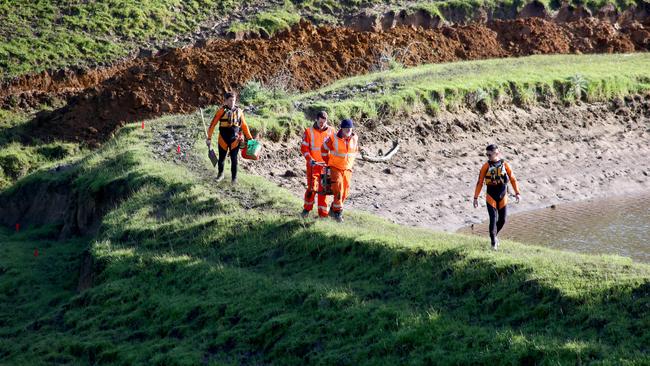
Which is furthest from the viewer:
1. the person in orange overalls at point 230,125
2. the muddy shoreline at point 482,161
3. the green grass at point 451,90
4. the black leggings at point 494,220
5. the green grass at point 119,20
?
the green grass at point 119,20

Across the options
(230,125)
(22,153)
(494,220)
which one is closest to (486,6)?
(22,153)

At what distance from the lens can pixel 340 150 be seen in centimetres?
1916

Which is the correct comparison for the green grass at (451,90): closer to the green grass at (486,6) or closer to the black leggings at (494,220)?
the green grass at (486,6)

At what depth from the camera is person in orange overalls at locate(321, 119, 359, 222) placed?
62.7ft

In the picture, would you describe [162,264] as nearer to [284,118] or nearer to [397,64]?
[284,118]

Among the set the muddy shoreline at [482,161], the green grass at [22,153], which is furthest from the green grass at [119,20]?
the muddy shoreline at [482,161]

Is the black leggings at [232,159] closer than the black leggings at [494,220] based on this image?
No

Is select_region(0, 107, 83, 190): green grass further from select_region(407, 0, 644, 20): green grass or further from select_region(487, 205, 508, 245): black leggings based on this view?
select_region(407, 0, 644, 20): green grass

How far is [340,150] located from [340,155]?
9cm

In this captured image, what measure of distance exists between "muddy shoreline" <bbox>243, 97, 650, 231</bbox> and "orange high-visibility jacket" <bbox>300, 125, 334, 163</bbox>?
4966 mm

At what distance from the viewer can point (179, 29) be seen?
1700 inches

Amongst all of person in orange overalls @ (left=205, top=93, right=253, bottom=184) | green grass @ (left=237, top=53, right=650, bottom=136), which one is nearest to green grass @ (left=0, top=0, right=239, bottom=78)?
green grass @ (left=237, top=53, right=650, bottom=136)

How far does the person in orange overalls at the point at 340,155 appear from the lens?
19.1 metres

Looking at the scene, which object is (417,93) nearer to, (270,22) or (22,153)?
(22,153)
